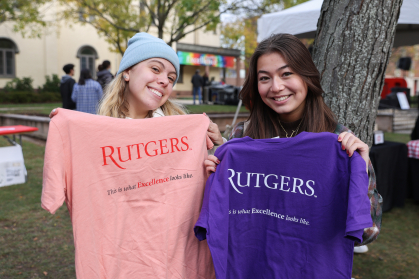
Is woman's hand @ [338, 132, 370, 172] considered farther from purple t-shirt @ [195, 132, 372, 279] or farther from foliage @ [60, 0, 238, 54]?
foliage @ [60, 0, 238, 54]

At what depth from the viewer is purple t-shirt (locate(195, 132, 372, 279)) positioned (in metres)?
1.42

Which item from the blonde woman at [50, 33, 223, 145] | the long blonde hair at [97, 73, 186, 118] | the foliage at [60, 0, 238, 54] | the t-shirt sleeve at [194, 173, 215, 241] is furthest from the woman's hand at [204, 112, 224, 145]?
the foliage at [60, 0, 238, 54]

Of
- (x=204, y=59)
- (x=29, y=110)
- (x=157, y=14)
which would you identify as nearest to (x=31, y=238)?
(x=157, y=14)

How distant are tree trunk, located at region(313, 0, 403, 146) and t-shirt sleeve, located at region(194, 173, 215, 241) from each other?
1.24 metres

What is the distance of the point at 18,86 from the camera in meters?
18.4

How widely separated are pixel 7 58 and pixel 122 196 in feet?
71.9

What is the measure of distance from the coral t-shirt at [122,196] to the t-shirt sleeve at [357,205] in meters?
0.72

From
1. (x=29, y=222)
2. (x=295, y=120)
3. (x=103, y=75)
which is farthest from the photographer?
(x=103, y=75)

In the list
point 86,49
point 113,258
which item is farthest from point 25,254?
point 86,49

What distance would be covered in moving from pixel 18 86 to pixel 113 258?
20270mm

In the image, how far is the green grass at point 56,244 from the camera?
294 cm

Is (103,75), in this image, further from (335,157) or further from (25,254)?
(335,157)

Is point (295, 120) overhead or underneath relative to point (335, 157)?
overhead

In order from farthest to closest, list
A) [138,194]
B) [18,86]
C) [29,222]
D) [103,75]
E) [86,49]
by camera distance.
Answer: [86,49], [18,86], [103,75], [29,222], [138,194]
